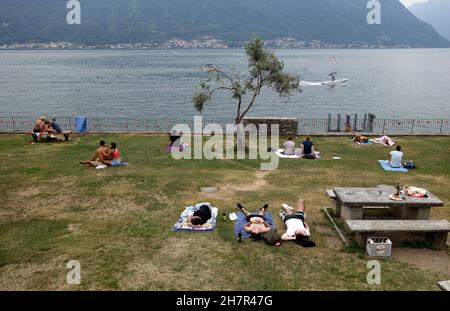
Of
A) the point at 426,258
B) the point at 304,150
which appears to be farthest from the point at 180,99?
the point at 426,258

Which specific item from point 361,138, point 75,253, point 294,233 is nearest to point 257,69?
point 361,138

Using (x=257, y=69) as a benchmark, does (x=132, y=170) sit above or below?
below

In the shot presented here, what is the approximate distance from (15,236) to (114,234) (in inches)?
115

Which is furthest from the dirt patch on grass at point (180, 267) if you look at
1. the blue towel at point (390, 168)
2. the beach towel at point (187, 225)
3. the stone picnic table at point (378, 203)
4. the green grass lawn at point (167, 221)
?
the blue towel at point (390, 168)

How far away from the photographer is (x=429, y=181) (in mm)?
17359

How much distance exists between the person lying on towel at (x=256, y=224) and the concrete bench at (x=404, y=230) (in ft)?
7.97

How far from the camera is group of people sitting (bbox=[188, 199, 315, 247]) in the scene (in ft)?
37.7

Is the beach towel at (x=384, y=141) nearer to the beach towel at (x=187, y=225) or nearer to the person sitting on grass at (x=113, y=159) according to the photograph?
the beach towel at (x=187, y=225)

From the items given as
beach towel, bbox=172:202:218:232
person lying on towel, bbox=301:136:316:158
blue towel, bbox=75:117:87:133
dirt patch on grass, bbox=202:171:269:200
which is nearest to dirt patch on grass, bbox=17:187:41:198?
beach towel, bbox=172:202:218:232

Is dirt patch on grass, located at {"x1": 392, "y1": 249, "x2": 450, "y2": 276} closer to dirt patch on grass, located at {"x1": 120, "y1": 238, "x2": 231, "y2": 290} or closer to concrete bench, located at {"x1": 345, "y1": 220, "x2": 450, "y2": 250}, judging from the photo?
concrete bench, located at {"x1": 345, "y1": 220, "x2": 450, "y2": 250}

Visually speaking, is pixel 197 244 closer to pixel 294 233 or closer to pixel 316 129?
pixel 294 233

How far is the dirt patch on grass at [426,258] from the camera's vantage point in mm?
10320

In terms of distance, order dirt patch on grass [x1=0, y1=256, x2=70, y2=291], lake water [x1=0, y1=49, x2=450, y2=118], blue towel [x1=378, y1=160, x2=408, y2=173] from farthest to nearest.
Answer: lake water [x1=0, y1=49, x2=450, y2=118] → blue towel [x1=378, y1=160, x2=408, y2=173] → dirt patch on grass [x1=0, y1=256, x2=70, y2=291]

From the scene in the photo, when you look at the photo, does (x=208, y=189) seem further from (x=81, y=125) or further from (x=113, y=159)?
(x=81, y=125)
